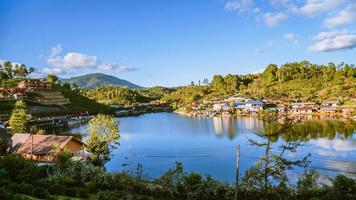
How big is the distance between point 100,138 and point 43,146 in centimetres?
589

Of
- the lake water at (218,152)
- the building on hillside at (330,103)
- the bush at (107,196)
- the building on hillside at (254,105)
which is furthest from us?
the building on hillside at (254,105)

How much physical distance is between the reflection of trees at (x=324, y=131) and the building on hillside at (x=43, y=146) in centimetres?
2620

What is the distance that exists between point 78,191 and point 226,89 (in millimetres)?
125411

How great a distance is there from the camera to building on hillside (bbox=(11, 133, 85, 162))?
99.2 feet

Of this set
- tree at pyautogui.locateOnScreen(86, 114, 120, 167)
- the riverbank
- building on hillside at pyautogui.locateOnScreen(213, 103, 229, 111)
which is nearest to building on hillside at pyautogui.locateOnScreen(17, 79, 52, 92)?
the riverbank

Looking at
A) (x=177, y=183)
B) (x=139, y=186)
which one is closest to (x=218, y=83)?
(x=139, y=186)

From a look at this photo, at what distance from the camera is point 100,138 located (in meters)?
28.7

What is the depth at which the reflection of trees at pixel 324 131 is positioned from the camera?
4903 cm

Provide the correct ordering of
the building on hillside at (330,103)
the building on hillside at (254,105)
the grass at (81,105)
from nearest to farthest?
the building on hillside at (330,103) → the building on hillside at (254,105) → the grass at (81,105)

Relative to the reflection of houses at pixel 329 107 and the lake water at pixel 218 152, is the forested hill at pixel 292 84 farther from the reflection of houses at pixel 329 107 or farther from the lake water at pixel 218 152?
the lake water at pixel 218 152

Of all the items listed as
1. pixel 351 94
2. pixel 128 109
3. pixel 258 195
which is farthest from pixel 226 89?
pixel 258 195

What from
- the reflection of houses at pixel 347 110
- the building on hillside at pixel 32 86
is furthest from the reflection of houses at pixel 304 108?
the building on hillside at pixel 32 86

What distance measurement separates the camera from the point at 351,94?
89438 millimetres

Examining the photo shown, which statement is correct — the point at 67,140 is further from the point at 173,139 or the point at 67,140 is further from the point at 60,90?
the point at 60,90
